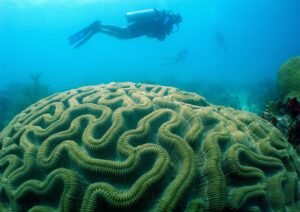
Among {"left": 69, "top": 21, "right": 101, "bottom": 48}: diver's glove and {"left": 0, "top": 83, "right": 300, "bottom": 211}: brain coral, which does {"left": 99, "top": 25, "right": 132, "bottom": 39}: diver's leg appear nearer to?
{"left": 69, "top": 21, "right": 101, "bottom": 48}: diver's glove

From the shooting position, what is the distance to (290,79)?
35.5ft

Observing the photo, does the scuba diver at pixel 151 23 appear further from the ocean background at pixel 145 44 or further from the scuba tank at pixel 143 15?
the ocean background at pixel 145 44

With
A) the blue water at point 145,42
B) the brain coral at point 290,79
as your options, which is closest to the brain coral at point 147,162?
the brain coral at point 290,79

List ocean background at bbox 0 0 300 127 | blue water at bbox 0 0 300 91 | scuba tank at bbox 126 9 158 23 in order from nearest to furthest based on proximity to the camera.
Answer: scuba tank at bbox 126 9 158 23
ocean background at bbox 0 0 300 127
blue water at bbox 0 0 300 91

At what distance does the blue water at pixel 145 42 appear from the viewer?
66.1 metres

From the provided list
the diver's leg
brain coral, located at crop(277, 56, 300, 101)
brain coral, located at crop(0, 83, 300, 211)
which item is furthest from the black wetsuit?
brain coral, located at crop(0, 83, 300, 211)

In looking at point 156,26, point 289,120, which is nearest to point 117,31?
point 156,26

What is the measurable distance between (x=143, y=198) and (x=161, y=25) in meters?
11.4

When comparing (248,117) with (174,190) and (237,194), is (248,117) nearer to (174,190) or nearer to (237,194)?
(237,194)

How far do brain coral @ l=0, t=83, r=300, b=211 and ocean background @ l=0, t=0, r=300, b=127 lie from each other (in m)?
14.1

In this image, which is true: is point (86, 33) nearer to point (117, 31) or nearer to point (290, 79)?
point (117, 31)

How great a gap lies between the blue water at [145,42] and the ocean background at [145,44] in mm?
235

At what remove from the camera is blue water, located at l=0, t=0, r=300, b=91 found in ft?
217

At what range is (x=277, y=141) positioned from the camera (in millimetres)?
4762
